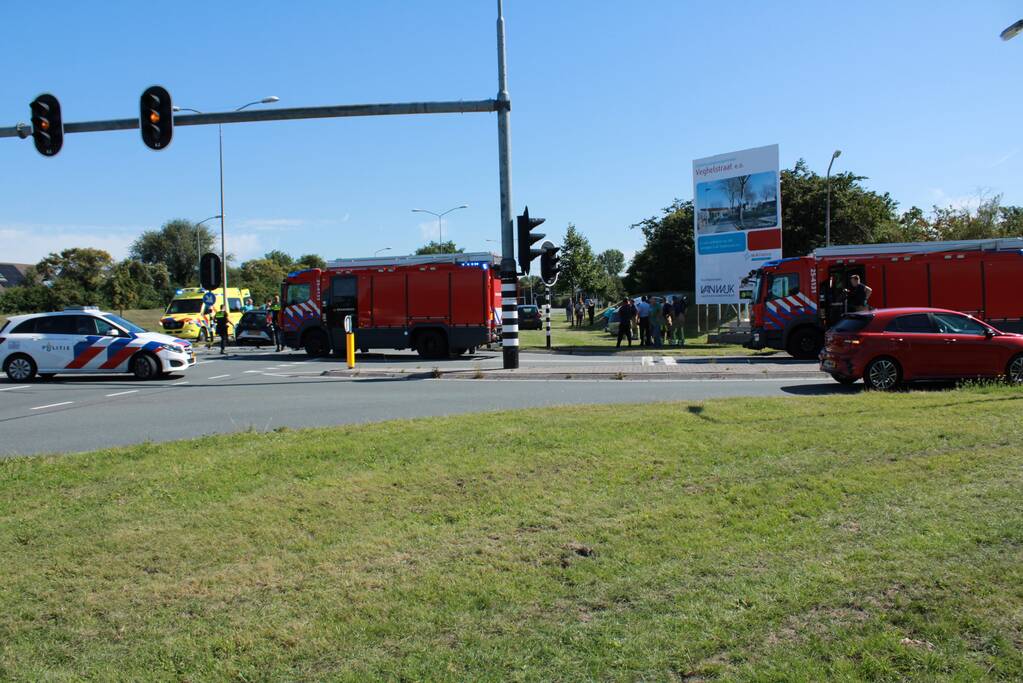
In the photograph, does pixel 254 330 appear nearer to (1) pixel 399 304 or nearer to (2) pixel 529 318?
(1) pixel 399 304

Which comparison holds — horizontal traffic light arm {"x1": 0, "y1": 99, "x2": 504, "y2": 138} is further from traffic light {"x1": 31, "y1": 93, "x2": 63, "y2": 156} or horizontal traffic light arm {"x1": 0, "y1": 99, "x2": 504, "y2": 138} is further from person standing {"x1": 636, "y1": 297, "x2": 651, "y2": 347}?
person standing {"x1": 636, "y1": 297, "x2": 651, "y2": 347}

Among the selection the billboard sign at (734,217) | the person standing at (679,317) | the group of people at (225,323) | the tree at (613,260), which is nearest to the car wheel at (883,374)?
the person standing at (679,317)

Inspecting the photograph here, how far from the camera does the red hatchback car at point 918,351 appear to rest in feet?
45.0

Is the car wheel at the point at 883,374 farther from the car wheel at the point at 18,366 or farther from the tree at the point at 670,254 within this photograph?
the tree at the point at 670,254

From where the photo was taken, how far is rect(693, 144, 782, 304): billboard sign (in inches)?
1219

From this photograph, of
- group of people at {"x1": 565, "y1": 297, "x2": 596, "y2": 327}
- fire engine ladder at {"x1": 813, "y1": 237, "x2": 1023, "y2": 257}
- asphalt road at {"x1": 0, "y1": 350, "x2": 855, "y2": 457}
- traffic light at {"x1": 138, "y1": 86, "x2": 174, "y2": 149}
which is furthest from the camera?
group of people at {"x1": 565, "y1": 297, "x2": 596, "y2": 327}

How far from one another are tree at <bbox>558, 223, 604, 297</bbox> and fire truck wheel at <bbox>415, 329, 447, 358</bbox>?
35.2m

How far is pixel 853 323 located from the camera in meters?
14.2

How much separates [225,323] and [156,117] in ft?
51.7

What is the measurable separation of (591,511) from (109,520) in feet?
11.9

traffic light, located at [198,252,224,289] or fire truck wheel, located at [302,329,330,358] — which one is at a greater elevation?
traffic light, located at [198,252,224,289]

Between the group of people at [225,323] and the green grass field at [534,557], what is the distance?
22.7 m

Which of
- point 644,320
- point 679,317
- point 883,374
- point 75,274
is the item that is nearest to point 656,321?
point 644,320

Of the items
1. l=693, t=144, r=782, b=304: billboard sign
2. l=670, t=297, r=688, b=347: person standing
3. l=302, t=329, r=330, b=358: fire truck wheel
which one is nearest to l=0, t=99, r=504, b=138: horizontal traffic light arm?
l=302, t=329, r=330, b=358: fire truck wheel
